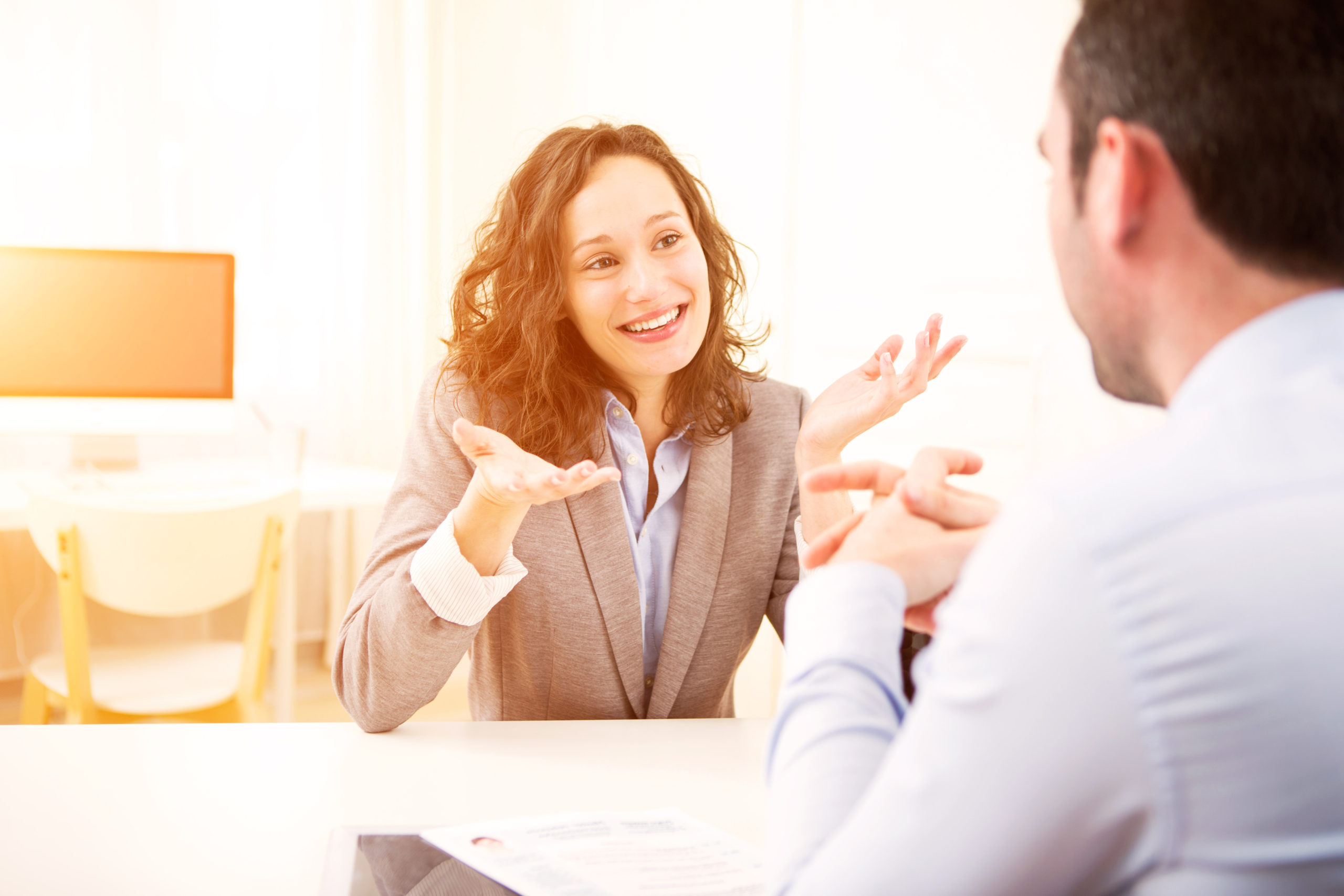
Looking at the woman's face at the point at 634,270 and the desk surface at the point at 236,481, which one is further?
the desk surface at the point at 236,481

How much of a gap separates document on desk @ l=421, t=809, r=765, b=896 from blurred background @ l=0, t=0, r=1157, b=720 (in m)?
1.94

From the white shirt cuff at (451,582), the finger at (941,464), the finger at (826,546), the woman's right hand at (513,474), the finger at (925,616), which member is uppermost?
the finger at (941,464)

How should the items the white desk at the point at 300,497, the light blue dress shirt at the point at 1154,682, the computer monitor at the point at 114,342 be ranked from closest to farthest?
1. the light blue dress shirt at the point at 1154,682
2. the white desk at the point at 300,497
3. the computer monitor at the point at 114,342

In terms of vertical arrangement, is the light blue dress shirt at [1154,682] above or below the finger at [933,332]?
below

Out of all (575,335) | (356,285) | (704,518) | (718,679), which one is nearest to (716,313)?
(575,335)

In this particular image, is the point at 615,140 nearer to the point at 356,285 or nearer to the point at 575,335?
the point at 575,335

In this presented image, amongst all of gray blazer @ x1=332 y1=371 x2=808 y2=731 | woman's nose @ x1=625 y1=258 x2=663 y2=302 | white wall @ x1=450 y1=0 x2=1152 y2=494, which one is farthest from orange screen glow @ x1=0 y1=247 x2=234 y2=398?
woman's nose @ x1=625 y1=258 x2=663 y2=302

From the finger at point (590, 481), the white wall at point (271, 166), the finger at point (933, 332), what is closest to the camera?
the finger at point (590, 481)

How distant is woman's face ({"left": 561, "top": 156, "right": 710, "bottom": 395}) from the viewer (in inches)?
56.8

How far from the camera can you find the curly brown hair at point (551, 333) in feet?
4.72

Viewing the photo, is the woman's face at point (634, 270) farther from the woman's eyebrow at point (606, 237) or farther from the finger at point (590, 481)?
the finger at point (590, 481)

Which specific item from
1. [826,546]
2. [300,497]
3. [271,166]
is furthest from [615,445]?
[271,166]

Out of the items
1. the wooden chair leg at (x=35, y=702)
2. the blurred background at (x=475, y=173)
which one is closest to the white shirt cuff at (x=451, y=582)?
the wooden chair leg at (x=35, y=702)

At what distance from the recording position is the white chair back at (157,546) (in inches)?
76.4
